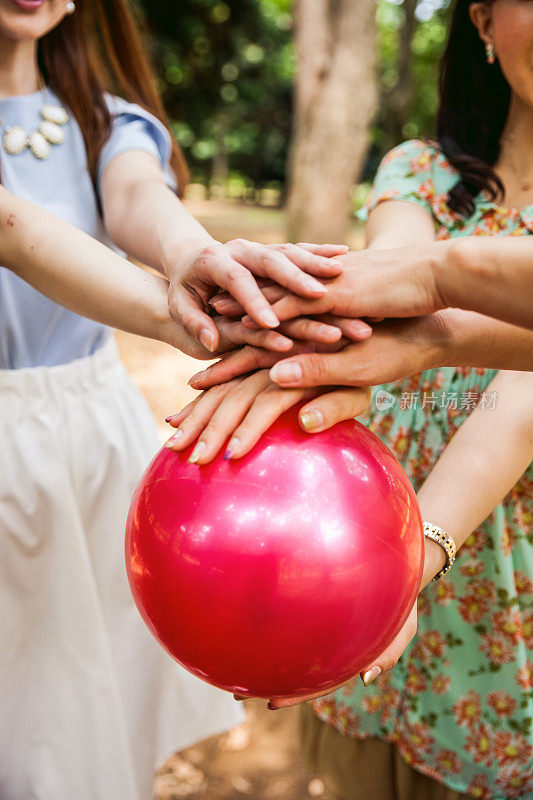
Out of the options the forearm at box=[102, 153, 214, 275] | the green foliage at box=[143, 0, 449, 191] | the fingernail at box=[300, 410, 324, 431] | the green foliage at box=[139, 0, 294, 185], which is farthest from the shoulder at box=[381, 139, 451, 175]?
the green foliage at box=[139, 0, 294, 185]

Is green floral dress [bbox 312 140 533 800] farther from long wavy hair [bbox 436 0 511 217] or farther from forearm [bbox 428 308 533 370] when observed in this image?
forearm [bbox 428 308 533 370]

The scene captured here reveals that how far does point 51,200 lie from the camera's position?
1.91 meters

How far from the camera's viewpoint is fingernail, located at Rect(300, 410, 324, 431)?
1.11m

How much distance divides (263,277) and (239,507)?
45cm

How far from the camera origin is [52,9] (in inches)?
70.4

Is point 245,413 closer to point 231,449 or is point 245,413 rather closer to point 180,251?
point 231,449

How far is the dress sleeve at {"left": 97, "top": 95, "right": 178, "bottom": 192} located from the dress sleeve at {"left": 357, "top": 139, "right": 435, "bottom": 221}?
0.59 meters

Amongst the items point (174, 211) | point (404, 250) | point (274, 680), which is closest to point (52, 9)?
point (174, 211)

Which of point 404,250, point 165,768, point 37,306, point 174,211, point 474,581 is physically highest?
point 404,250

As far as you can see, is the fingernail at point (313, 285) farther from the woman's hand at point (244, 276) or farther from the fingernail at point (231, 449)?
the fingernail at point (231, 449)

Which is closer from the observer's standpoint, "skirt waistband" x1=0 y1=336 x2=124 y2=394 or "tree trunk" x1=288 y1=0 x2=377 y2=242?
"skirt waistband" x1=0 y1=336 x2=124 y2=394

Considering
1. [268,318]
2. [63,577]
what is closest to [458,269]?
[268,318]

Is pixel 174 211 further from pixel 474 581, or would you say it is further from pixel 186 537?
pixel 474 581

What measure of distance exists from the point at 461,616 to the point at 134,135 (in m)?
1.49
